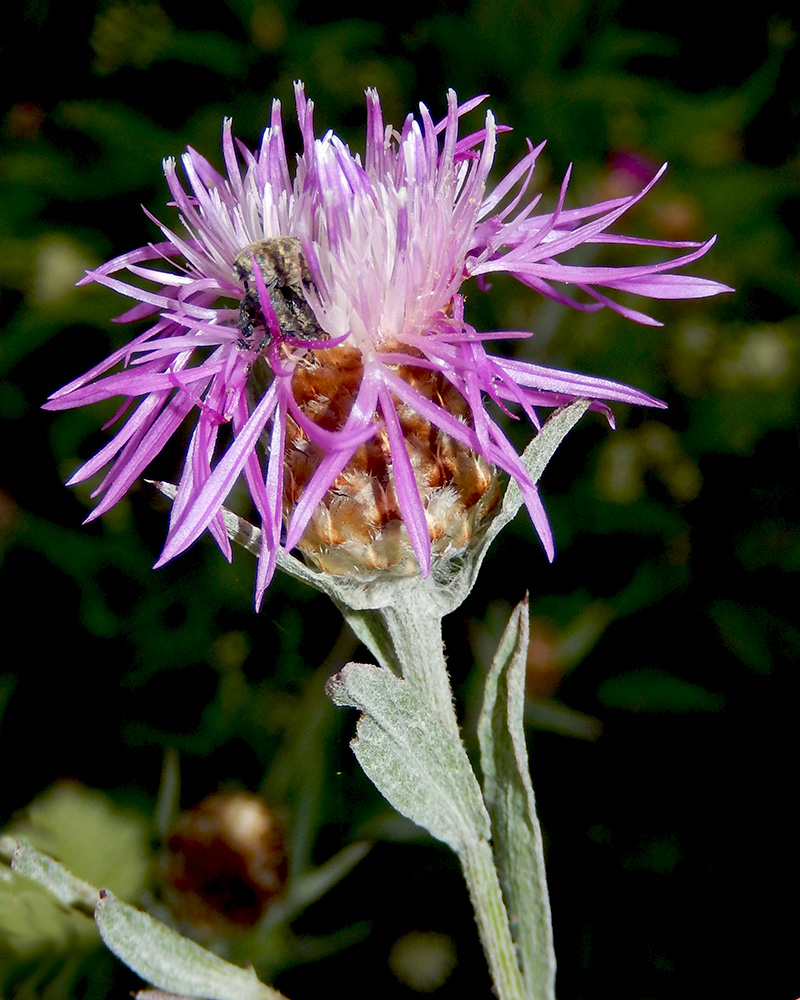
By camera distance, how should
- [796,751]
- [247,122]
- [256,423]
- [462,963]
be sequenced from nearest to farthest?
1. [256,423]
2. [462,963]
3. [796,751]
4. [247,122]

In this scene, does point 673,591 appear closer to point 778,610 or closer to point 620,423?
point 778,610

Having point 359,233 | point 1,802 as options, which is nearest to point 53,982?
point 1,802

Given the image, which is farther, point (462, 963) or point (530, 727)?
point (530, 727)

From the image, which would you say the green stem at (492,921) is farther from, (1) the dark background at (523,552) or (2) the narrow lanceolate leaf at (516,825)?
(1) the dark background at (523,552)

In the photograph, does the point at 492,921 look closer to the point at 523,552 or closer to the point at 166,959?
the point at 166,959

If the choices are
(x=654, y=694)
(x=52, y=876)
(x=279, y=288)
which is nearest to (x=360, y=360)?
(x=279, y=288)

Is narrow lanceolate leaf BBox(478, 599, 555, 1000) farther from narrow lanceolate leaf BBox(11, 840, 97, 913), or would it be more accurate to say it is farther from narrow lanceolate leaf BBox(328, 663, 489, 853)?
narrow lanceolate leaf BBox(11, 840, 97, 913)
